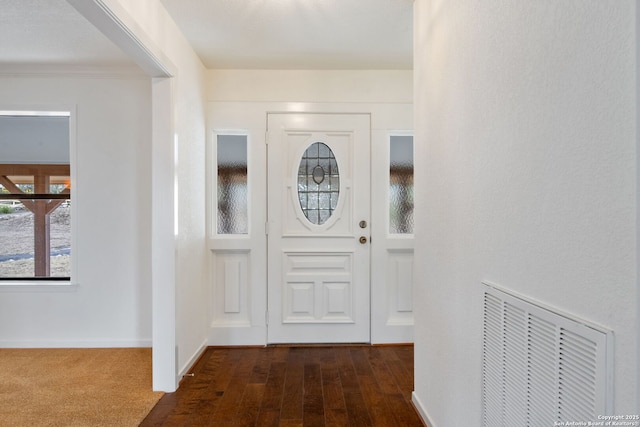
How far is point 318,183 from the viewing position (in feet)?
11.0

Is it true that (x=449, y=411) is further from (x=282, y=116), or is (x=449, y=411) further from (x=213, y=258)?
(x=282, y=116)

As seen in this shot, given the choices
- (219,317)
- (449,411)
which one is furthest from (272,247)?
(449,411)

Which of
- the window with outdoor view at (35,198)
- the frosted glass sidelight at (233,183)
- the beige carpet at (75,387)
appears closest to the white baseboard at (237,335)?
the beige carpet at (75,387)

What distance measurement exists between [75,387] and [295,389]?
143 cm

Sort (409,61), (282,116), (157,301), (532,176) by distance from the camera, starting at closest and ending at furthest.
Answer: (532,176) → (157,301) → (409,61) → (282,116)

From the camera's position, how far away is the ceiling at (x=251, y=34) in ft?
7.48

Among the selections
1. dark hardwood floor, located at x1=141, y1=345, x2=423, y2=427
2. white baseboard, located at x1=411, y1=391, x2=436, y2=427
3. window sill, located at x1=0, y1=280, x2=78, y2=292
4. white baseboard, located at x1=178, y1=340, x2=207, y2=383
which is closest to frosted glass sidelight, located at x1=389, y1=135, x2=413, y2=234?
dark hardwood floor, located at x1=141, y1=345, x2=423, y2=427

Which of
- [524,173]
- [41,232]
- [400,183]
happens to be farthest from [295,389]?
[41,232]

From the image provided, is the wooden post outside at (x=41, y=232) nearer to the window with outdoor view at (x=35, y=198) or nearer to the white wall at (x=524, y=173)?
the window with outdoor view at (x=35, y=198)

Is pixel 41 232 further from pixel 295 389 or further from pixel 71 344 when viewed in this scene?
pixel 295 389

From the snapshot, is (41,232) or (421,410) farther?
(41,232)

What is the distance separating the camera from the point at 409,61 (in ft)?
10.1

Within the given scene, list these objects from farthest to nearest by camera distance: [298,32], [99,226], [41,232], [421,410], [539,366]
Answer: [41,232]
[99,226]
[298,32]
[421,410]
[539,366]

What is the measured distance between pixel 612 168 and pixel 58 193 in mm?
3929
